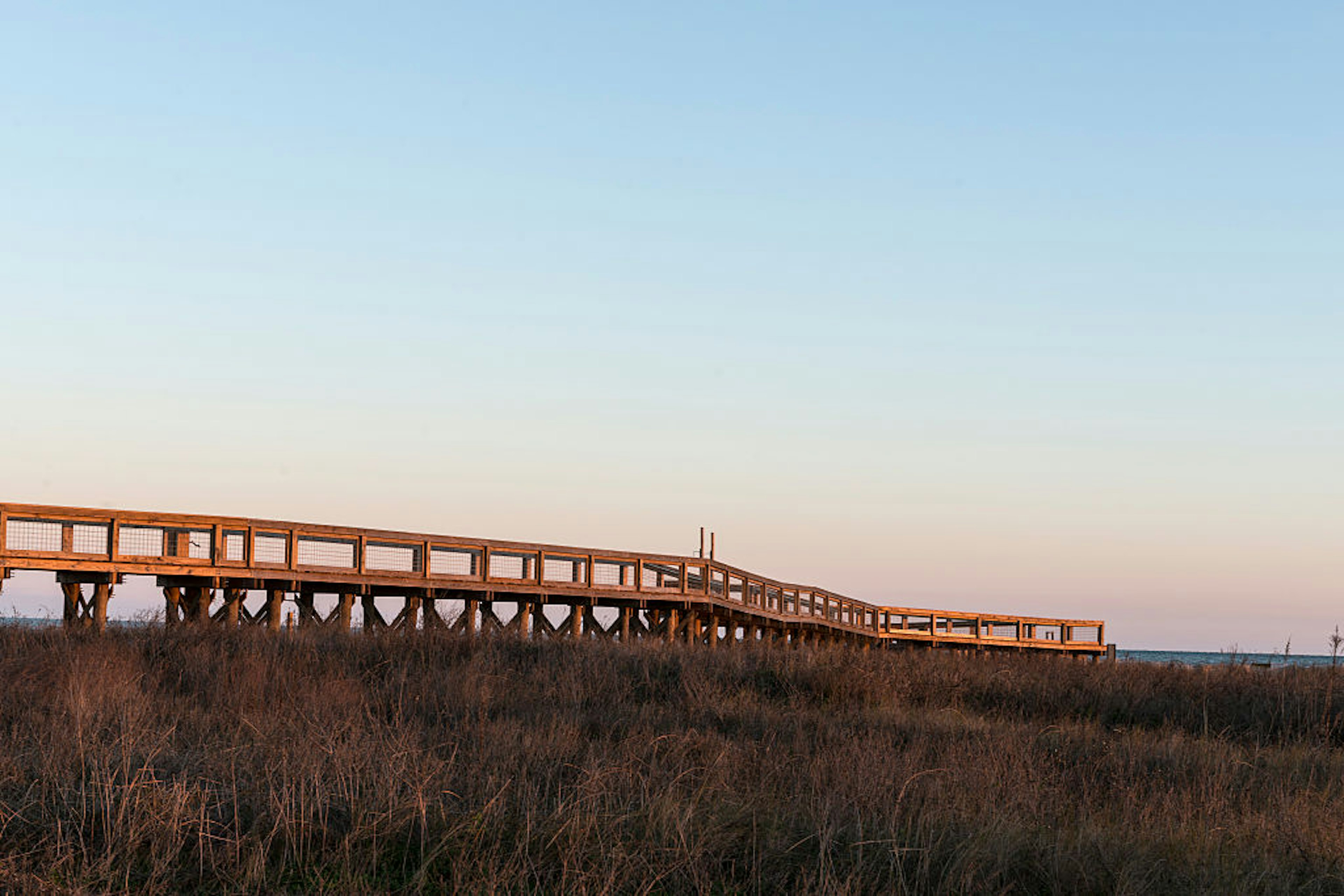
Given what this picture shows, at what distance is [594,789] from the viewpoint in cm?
788

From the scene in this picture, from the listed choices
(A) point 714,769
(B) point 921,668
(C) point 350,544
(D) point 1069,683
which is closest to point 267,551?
(C) point 350,544

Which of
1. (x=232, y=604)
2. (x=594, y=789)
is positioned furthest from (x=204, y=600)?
(x=594, y=789)

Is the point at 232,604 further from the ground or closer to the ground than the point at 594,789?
closer to the ground

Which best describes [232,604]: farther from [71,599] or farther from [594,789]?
[594,789]

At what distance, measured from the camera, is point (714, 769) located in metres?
9.30

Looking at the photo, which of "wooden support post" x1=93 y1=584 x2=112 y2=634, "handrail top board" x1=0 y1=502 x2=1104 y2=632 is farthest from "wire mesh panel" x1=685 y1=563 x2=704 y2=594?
"wooden support post" x1=93 y1=584 x2=112 y2=634

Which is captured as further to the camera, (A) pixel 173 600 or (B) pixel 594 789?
(A) pixel 173 600

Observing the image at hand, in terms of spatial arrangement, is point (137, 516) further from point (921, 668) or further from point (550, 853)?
point (550, 853)

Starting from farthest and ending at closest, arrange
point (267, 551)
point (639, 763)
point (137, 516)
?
point (267, 551), point (137, 516), point (639, 763)

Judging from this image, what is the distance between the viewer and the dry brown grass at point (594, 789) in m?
6.73

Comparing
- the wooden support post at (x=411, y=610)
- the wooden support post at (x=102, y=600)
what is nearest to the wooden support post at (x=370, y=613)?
the wooden support post at (x=411, y=610)

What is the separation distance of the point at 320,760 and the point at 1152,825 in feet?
18.6

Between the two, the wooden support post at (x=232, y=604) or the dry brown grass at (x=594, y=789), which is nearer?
the dry brown grass at (x=594, y=789)

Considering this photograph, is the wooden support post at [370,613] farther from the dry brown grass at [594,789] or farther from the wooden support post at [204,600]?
the dry brown grass at [594,789]
